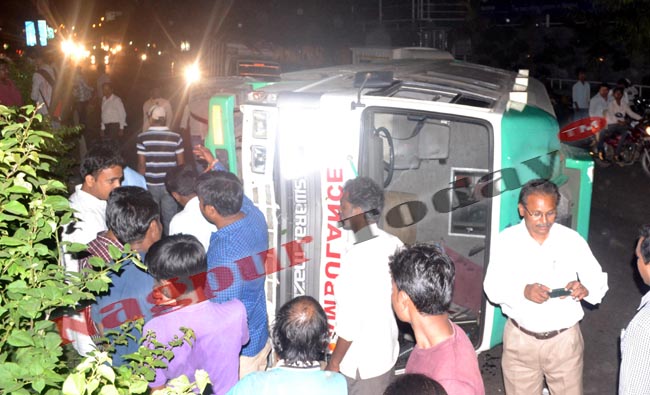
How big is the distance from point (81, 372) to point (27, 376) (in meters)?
0.37

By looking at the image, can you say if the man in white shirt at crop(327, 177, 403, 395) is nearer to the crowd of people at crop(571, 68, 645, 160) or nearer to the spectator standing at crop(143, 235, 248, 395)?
the spectator standing at crop(143, 235, 248, 395)

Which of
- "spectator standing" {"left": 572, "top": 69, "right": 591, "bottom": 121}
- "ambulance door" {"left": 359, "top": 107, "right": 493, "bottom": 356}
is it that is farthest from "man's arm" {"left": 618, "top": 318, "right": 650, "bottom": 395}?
"spectator standing" {"left": 572, "top": 69, "right": 591, "bottom": 121}

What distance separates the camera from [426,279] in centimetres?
312

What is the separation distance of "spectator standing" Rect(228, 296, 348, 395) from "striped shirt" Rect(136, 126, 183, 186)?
4934 mm

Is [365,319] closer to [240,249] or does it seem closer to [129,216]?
[240,249]

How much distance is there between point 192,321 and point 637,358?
202 centimetres

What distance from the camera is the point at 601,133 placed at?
13.0 metres

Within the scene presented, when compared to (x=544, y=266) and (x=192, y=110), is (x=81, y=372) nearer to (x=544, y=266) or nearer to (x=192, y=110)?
(x=544, y=266)

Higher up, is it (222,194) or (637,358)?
(222,194)

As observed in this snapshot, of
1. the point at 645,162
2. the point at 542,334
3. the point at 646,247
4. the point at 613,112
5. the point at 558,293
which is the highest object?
the point at 613,112

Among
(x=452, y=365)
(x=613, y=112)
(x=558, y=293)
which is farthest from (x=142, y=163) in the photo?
(x=613, y=112)

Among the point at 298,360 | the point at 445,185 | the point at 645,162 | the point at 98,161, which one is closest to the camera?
the point at 298,360

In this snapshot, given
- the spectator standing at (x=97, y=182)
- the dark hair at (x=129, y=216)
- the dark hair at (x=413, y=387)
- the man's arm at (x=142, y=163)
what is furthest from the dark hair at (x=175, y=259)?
the man's arm at (x=142, y=163)

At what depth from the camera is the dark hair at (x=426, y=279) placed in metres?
3.11
